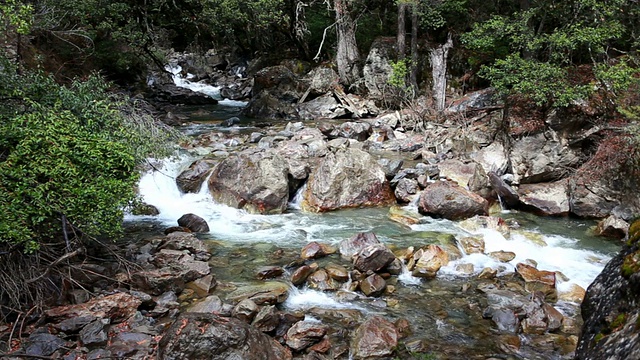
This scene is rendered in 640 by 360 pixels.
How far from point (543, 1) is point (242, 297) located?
14842 mm

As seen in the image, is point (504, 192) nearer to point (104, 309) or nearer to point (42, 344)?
point (104, 309)

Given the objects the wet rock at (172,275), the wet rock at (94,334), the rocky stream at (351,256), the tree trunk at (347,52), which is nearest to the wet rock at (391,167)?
the rocky stream at (351,256)

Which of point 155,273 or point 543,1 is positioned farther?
point 543,1

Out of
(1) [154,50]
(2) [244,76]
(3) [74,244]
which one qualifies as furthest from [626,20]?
(2) [244,76]

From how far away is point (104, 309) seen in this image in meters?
6.94

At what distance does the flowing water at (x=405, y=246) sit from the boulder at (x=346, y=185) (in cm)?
34

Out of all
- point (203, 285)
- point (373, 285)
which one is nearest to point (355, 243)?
point (373, 285)

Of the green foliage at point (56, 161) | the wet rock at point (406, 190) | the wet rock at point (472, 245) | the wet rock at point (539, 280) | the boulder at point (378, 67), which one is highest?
the boulder at point (378, 67)

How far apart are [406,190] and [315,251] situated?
4.51 meters

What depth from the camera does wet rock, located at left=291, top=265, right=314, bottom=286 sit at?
8.45 meters

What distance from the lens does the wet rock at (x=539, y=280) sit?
838 cm

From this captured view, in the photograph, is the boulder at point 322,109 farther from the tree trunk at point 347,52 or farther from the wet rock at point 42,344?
the wet rock at point 42,344

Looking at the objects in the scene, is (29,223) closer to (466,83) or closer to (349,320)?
(349,320)

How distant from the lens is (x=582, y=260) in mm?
9875
